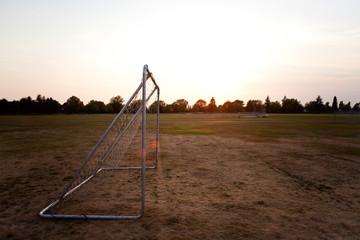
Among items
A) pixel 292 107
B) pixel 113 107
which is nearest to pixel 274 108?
pixel 292 107

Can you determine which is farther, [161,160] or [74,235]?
[161,160]

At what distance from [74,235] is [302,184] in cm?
518

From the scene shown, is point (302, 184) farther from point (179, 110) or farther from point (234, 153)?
point (179, 110)

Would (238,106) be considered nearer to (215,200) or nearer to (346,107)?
(346,107)

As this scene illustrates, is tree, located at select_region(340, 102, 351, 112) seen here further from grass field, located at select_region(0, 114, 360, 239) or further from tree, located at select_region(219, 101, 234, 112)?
grass field, located at select_region(0, 114, 360, 239)

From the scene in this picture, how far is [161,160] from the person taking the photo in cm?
806

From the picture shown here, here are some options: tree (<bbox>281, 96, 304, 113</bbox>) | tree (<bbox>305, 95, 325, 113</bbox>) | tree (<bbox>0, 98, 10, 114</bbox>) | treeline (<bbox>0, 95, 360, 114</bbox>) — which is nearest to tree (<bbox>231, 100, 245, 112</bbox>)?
treeline (<bbox>0, 95, 360, 114</bbox>)

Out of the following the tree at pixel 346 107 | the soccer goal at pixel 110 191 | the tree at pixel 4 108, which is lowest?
the soccer goal at pixel 110 191

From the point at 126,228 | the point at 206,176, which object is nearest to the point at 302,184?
the point at 206,176

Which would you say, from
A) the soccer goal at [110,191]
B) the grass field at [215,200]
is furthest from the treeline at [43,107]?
the soccer goal at [110,191]

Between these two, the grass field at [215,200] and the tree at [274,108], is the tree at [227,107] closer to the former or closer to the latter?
the tree at [274,108]

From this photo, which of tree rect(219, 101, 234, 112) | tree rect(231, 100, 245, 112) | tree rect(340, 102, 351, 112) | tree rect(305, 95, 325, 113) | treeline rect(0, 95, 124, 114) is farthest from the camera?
tree rect(340, 102, 351, 112)

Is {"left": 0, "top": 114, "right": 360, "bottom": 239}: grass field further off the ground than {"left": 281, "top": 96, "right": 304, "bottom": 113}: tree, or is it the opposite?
{"left": 281, "top": 96, "right": 304, "bottom": 113}: tree

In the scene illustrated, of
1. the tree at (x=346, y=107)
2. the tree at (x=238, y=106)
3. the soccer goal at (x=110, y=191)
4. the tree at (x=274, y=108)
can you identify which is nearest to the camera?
the soccer goal at (x=110, y=191)
